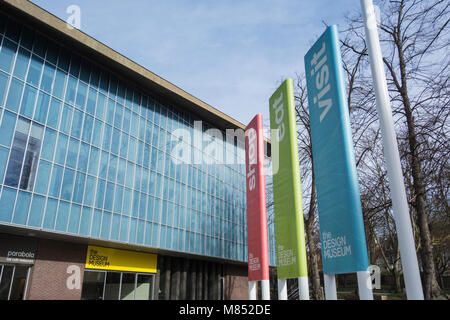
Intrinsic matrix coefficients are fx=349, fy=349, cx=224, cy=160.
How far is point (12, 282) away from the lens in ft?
54.3

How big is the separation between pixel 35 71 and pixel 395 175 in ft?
60.1

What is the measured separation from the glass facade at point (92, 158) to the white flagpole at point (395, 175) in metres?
15.8

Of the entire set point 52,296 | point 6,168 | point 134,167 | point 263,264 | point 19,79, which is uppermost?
point 19,79

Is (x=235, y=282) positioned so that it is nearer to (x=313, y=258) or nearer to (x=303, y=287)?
(x=313, y=258)

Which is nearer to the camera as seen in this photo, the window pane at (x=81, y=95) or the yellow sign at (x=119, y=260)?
the window pane at (x=81, y=95)

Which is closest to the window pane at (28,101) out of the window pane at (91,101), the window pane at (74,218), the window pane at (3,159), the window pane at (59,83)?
the window pane at (59,83)

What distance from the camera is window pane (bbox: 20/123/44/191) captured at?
16406mm

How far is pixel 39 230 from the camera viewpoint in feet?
54.1

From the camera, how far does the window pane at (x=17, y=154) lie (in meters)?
15.9

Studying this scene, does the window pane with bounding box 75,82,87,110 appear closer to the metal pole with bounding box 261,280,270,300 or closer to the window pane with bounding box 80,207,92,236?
the window pane with bounding box 80,207,92,236

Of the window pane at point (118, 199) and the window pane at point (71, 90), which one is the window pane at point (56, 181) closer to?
the window pane at point (118, 199)

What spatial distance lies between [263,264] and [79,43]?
15769 millimetres
